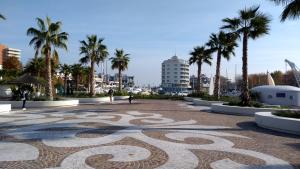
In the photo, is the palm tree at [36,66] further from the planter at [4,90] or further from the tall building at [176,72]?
the tall building at [176,72]

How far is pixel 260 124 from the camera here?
18.2 m

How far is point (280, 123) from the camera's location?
53.4 feet

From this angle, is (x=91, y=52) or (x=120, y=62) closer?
(x=91, y=52)

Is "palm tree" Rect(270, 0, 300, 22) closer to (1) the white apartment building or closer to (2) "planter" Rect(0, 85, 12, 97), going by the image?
(2) "planter" Rect(0, 85, 12, 97)

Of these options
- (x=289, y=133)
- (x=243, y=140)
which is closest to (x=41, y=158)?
(x=243, y=140)

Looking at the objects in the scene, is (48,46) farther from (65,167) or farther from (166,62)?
(166,62)

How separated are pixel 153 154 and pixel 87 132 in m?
5.15

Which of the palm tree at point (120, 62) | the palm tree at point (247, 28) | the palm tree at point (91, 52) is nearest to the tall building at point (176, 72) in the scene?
the palm tree at point (120, 62)

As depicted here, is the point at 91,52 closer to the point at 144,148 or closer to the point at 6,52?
the point at 144,148

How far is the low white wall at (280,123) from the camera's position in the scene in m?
15.5

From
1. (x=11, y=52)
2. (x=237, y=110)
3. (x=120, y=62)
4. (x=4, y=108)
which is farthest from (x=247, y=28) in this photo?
(x=11, y=52)

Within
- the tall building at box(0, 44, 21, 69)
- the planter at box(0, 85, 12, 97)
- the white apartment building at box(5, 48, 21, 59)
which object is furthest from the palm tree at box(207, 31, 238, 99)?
the white apartment building at box(5, 48, 21, 59)

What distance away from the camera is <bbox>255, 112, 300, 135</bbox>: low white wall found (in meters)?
15.5

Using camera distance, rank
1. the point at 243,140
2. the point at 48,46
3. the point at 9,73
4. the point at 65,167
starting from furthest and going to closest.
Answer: the point at 9,73
the point at 48,46
the point at 243,140
the point at 65,167
